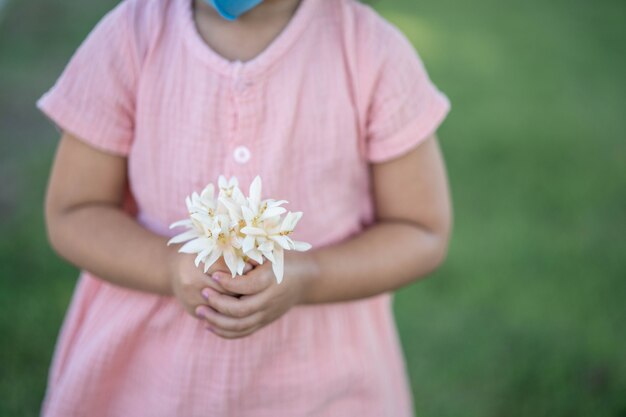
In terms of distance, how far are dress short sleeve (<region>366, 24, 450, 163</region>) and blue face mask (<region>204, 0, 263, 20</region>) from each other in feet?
0.73

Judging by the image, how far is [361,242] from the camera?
126cm

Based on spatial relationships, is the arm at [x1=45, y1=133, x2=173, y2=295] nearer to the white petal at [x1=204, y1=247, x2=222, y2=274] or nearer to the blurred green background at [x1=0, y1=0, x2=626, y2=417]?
the white petal at [x1=204, y1=247, x2=222, y2=274]

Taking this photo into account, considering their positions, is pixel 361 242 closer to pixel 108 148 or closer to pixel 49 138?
pixel 108 148

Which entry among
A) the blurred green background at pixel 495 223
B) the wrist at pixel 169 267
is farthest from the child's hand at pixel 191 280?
the blurred green background at pixel 495 223

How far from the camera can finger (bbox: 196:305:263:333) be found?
107cm

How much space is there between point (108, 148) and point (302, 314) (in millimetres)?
418

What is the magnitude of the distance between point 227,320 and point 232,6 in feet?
1.45

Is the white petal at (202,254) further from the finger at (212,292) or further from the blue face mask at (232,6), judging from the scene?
the blue face mask at (232,6)

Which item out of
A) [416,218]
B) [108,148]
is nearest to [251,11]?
[108,148]

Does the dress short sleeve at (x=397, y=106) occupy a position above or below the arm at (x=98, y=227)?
above

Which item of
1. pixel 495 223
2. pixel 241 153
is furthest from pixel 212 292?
pixel 495 223

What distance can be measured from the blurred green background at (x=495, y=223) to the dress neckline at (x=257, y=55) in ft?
4.50

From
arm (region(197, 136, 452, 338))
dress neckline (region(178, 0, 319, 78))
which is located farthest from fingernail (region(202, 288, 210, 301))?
dress neckline (region(178, 0, 319, 78))

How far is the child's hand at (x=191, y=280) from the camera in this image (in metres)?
1.05
